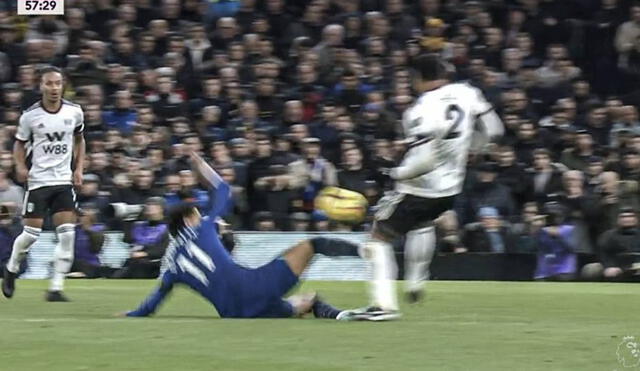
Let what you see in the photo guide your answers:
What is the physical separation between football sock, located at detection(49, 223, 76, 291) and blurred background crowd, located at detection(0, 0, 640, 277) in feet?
17.6

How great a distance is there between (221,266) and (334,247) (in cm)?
80

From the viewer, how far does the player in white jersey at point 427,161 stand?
34.4 feet

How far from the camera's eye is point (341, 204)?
1661 cm

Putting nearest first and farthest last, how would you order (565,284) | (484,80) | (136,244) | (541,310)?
1. (541,310)
2. (565,284)
3. (136,244)
4. (484,80)

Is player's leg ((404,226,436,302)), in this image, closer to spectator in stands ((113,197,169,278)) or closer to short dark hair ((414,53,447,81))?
short dark hair ((414,53,447,81))

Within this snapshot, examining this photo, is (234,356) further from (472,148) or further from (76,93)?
(76,93)

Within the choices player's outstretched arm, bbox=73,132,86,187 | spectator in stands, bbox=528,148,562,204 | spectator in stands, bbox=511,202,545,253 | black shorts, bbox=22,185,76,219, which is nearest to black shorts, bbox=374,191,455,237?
player's outstretched arm, bbox=73,132,86,187

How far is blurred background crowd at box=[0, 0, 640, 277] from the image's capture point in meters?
19.0

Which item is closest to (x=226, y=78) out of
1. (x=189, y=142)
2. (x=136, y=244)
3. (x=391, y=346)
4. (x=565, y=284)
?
(x=189, y=142)

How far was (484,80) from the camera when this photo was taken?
68.4 feet

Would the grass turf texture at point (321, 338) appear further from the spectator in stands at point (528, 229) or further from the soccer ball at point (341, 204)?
the spectator in stands at point (528, 229)

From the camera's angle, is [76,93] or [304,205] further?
[76,93]

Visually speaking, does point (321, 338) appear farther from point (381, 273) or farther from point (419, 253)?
point (419, 253)

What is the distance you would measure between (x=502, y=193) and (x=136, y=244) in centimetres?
483
